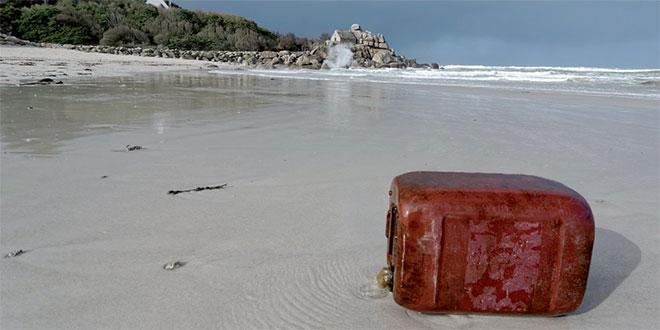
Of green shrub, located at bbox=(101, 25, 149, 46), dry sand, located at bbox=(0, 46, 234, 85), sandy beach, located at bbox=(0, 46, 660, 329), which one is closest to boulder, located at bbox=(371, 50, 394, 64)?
dry sand, located at bbox=(0, 46, 234, 85)

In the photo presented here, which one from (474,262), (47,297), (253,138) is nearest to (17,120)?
(253,138)

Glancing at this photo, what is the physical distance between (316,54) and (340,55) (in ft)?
7.06

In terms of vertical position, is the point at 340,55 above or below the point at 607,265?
above

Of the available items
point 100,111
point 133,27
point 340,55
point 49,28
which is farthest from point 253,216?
point 133,27

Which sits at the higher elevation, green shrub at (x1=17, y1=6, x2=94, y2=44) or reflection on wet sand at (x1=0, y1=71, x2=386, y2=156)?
green shrub at (x1=17, y1=6, x2=94, y2=44)

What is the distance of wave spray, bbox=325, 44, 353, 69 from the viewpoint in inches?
1299

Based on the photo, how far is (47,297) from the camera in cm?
124

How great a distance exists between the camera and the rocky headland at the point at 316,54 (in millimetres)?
28766

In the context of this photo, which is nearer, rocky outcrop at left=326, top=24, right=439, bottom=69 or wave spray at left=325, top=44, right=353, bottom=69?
wave spray at left=325, top=44, right=353, bottom=69

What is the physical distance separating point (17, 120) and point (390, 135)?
3.87 metres

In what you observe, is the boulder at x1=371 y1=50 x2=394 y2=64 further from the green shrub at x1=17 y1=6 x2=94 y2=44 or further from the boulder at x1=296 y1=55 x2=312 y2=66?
the green shrub at x1=17 y1=6 x2=94 y2=44

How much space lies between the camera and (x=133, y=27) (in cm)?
3738

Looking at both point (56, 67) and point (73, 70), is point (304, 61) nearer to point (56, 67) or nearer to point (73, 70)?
point (56, 67)

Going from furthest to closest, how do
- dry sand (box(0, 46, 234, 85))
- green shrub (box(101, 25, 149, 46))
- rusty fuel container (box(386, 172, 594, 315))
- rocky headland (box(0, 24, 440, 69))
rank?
green shrub (box(101, 25, 149, 46)) < rocky headland (box(0, 24, 440, 69)) < dry sand (box(0, 46, 234, 85)) < rusty fuel container (box(386, 172, 594, 315))
